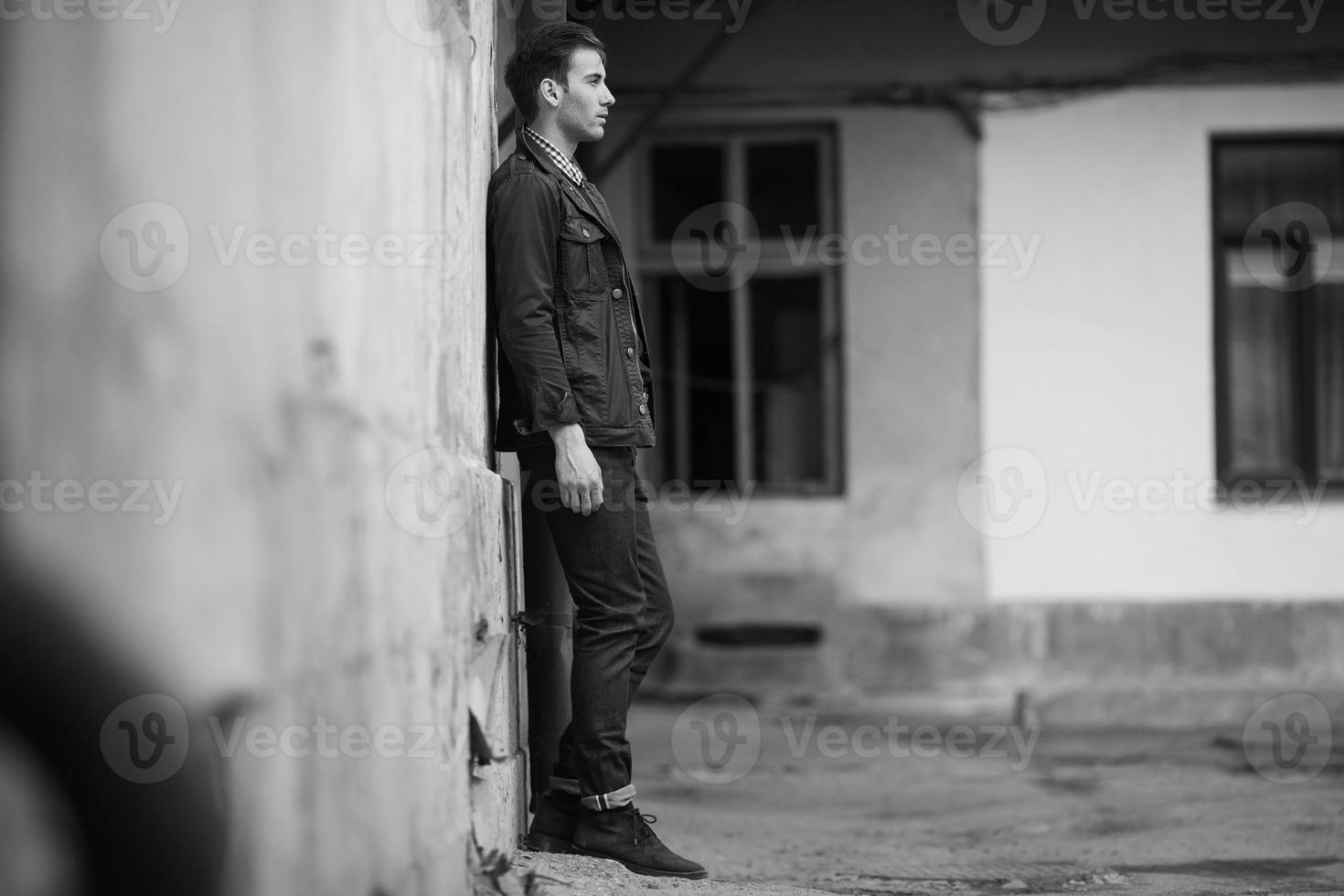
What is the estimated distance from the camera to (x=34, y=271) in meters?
2.80

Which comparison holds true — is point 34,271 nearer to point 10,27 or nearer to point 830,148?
point 10,27

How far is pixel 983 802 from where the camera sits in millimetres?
5883

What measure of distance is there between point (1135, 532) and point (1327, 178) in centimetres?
233

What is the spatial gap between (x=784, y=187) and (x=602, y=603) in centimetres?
562

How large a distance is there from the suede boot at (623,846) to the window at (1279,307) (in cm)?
604

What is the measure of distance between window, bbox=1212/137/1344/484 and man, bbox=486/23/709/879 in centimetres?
595

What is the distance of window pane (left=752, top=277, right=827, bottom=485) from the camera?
8.97 metres
